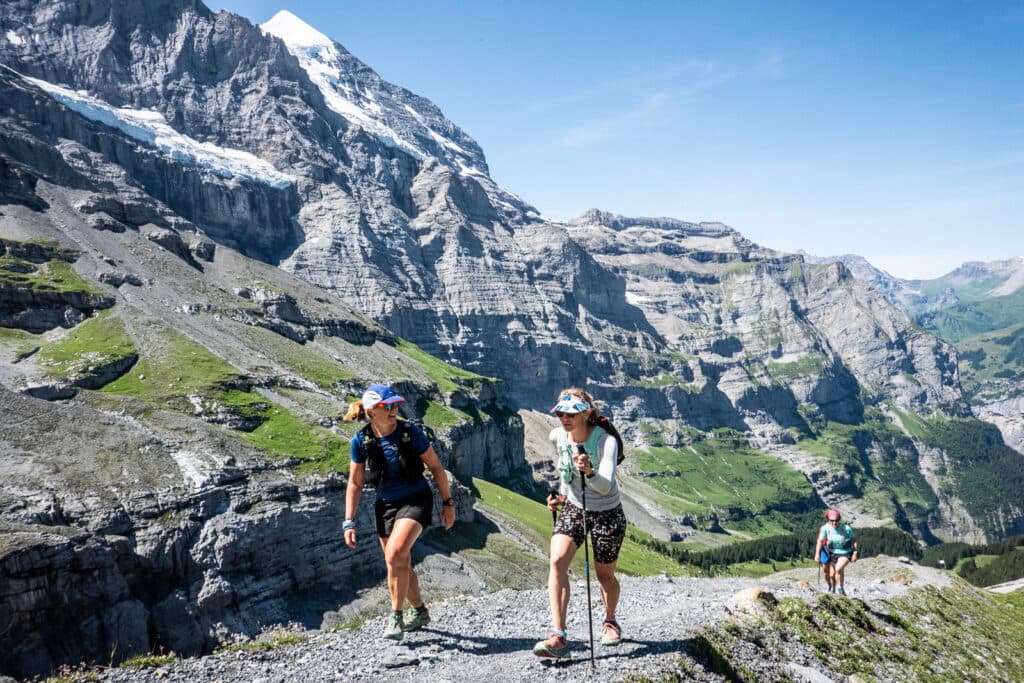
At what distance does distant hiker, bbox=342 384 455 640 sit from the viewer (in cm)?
1230

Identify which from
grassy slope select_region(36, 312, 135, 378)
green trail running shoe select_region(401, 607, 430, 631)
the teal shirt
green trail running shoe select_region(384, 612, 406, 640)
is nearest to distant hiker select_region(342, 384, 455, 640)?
green trail running shoe select_region(384, 612, 406, 640)

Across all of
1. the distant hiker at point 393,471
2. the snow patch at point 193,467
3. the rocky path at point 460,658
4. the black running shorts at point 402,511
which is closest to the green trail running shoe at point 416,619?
the rocky path at point 460,658

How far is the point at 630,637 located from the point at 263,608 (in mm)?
50281

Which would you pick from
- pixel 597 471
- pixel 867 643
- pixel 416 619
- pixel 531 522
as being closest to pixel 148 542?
pixel 416 619

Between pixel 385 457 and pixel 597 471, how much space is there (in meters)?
4.37

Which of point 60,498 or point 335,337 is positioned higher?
point 335,337

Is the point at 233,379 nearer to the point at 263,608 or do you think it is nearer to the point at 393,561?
the point at 263,608

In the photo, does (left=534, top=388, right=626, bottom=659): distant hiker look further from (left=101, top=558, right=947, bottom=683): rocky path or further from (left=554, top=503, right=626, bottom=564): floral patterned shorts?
(left=101, top=558, right=947, bottom=683): rocky path

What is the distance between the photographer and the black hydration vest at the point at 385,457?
12445 mm

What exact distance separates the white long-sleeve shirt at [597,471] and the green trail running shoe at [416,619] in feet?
15.8

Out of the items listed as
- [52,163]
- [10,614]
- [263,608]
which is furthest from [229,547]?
[52,163]

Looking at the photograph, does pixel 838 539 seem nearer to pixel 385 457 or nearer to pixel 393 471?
pixel 393 471

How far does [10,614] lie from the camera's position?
1479 inches

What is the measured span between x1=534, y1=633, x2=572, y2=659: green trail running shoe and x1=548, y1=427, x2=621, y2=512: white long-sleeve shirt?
250cm
